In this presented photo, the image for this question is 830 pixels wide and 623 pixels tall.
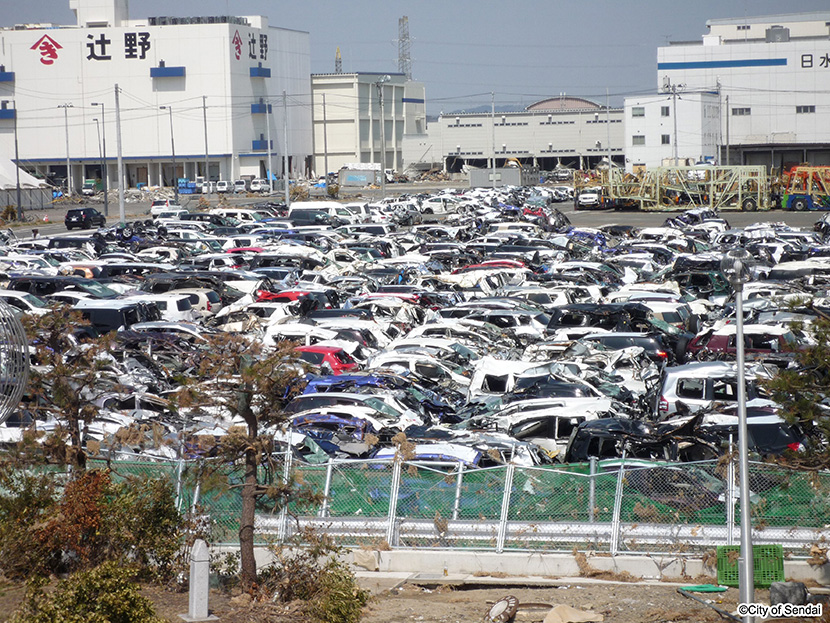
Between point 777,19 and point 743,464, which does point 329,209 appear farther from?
point 777,19

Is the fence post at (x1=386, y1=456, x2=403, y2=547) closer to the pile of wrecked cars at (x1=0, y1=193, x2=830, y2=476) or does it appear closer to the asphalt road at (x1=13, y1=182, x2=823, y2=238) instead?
the pile of wrecked cars at (x1=0, y1=193, x2=830, y2=476)

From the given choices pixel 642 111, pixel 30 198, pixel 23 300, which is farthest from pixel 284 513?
pixel 642 111

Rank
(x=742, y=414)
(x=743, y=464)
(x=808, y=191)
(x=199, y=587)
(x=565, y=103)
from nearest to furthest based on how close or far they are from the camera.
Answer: (x=742, y=414), (x=743, y=464), (x=199, y=587), (x=808, y=191), (x=565, y=103)

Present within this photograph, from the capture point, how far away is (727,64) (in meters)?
97.0

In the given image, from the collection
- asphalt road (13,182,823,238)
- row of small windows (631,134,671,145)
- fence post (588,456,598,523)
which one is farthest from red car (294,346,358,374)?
row of small windows (631,134,671,145)

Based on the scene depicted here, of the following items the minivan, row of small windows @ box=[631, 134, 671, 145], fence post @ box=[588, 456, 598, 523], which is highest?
row of small windows @ box=[631, 134, 671, 145]

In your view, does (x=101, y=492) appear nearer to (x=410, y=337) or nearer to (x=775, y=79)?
(x=410, y=337)

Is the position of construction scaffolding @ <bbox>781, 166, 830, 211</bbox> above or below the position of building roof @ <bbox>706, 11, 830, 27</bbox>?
below

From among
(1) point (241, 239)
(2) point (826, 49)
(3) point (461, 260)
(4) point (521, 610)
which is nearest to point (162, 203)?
(1) point (241, 239)

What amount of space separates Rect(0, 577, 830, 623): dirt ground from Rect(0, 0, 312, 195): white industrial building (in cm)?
9851

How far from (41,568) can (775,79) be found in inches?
3774

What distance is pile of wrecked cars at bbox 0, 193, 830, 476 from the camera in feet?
48.9

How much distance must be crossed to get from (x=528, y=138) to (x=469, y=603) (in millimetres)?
115839

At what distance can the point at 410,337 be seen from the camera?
74.4 ft
